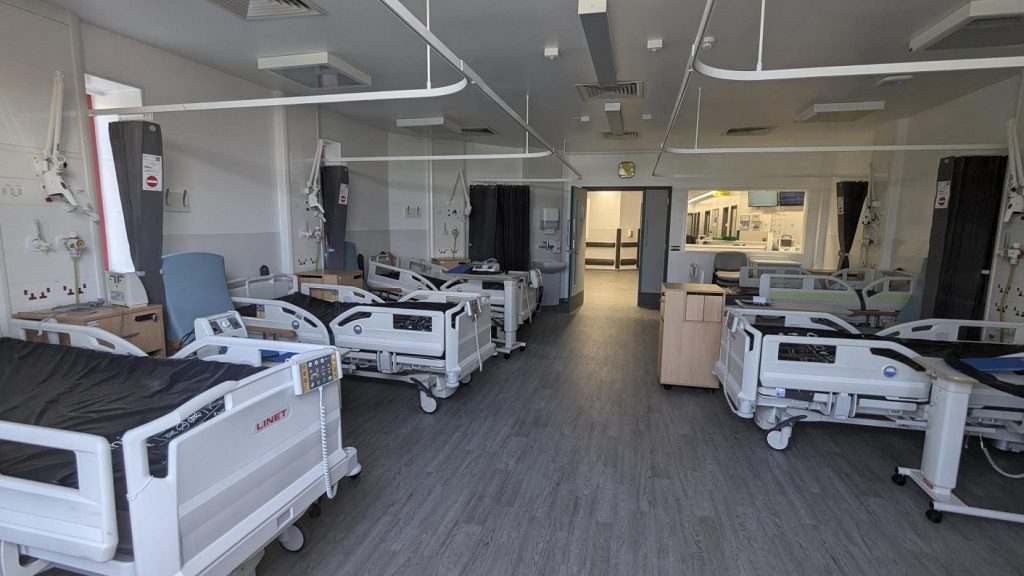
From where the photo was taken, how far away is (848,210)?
6.98 meters

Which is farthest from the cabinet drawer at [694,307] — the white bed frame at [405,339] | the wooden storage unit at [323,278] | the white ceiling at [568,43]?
the wooden storage unit at [323,278]

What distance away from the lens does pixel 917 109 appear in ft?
18.1

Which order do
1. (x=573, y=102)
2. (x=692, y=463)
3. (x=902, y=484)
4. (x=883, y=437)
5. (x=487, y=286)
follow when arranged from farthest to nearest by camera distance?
(x=487, y=286) < (x=573, y=102) < (x=883, y=437) < (x=692, y=463) < (x=902, y=484)

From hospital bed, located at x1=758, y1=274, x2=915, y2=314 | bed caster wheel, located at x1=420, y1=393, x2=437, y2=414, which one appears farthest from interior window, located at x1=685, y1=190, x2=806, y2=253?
bed caster wheel, located at x1=420, y1=393, x2=437, y2=414

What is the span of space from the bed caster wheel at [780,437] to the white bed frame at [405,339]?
2.25m

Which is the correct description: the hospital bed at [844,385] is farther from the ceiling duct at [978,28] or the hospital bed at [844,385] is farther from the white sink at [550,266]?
the white sink at [550,266]

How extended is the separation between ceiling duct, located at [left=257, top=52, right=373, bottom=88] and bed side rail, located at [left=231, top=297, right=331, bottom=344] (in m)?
2.03

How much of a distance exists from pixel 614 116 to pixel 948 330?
3765mm

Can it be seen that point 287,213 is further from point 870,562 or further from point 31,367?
point 870,562

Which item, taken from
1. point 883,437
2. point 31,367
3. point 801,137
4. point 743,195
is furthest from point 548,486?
point 743,195

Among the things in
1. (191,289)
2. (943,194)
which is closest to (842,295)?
(943,194)

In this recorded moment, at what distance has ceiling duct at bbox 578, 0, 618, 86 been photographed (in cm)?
254

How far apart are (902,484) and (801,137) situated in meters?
5.94

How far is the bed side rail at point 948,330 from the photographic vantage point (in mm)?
3348
